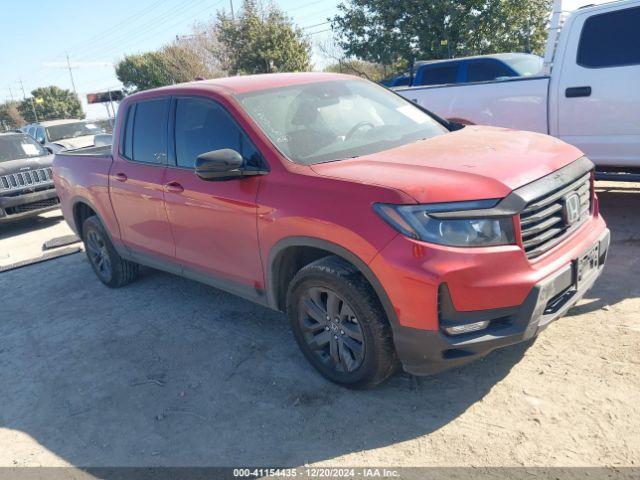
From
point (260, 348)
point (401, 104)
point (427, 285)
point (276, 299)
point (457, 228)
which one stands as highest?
point (401, 104)

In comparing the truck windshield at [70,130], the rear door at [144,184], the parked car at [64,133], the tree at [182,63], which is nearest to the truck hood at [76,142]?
the parked car at [64,133]

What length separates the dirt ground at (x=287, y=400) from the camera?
106 inches

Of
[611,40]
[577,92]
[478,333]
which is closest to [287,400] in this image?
[478,333]

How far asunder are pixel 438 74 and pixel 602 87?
491cm

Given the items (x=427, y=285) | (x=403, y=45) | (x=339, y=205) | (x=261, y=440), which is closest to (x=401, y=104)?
(x=339, y=205)

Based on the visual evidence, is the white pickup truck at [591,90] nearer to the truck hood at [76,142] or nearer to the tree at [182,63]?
the truck hood at [76,142]

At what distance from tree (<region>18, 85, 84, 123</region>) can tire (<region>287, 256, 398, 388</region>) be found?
7166cm

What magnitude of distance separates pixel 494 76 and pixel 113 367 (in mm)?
7728

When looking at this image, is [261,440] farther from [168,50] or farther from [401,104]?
[168,50]

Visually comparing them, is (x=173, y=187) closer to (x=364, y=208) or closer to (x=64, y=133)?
(x=364, y=208)

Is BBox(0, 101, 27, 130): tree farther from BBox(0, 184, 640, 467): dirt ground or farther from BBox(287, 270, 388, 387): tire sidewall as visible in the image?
BBox(287, 270, 388, 387): tire sidewall

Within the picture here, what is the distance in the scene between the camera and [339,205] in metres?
2.87

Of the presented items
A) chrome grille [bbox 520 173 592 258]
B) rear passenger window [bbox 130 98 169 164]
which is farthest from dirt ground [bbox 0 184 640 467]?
rear passenger window [bbox 130 98 169 164]

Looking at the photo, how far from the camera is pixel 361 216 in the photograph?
2.76 metres
